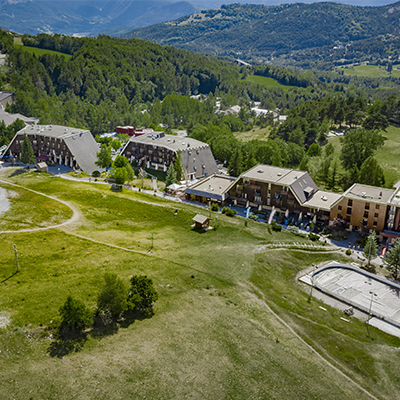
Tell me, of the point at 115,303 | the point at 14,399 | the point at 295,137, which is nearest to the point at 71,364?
the point at 14,399

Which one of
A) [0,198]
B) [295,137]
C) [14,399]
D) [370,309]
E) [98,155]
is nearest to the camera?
[14,399]

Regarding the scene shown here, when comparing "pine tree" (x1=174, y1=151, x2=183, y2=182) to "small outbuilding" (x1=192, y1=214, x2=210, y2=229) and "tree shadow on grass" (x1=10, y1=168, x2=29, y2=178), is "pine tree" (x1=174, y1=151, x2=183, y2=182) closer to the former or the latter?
"small outbuilding" (x1=192, y1=214, x2=210, y2=229)

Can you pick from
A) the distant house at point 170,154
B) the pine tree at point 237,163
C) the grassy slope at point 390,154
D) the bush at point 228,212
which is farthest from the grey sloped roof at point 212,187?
the grassy slope at point 390,154

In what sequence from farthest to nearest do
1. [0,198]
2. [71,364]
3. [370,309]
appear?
[0,198] < [370,309] < [71,364]

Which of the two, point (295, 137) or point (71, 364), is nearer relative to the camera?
point (71, 364)

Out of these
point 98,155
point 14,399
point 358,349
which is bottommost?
point 358,349

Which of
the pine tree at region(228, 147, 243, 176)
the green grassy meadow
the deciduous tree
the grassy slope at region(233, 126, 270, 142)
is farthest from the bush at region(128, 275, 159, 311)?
the grassy slope at region(233, 126, 270, 142)

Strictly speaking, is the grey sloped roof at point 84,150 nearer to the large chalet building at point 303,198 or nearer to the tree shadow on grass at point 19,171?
the tree shadow on grass at point 19,171

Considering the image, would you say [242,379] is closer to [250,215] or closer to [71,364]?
[71,364]
